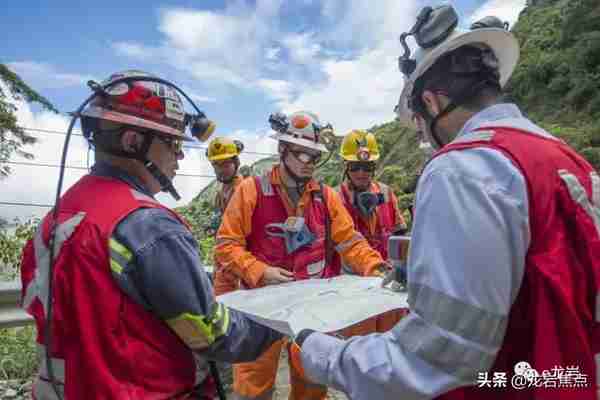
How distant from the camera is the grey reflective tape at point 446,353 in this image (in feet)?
3.51

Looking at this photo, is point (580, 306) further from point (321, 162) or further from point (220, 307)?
point (321, 162)

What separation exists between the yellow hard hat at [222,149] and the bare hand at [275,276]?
332 centimetres

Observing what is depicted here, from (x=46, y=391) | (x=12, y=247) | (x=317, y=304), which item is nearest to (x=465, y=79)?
(x=317, y=304)

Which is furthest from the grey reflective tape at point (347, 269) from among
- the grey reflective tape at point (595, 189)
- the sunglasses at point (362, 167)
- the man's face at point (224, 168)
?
the man's face at point (224, 168)

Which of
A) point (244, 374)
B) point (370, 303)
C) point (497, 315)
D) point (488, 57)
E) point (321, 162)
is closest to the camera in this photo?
point (497, 315)

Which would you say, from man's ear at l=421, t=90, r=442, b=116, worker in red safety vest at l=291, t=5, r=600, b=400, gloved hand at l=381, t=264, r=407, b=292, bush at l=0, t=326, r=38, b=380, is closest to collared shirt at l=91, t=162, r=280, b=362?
worker in red safety vest at l=291, t=5, r=600, b=400

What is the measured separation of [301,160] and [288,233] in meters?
0.58

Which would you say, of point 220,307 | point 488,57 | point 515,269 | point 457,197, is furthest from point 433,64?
point 220,307

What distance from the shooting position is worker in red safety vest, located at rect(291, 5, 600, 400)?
1.05 metres

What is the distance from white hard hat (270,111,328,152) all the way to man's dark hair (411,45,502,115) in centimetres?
204

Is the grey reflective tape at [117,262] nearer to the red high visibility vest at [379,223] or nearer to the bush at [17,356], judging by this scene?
the bush at [17,356]

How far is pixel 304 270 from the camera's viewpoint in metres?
3.38

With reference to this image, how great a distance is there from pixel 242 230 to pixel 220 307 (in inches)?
68.0

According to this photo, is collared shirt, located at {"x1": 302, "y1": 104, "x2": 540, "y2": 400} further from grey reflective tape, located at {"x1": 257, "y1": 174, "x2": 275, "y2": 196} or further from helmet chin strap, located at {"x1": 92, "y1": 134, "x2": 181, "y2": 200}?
grey reflective tape, located at {"x1": 257, "y1": 174, "x2": 275, "y2": 196}
